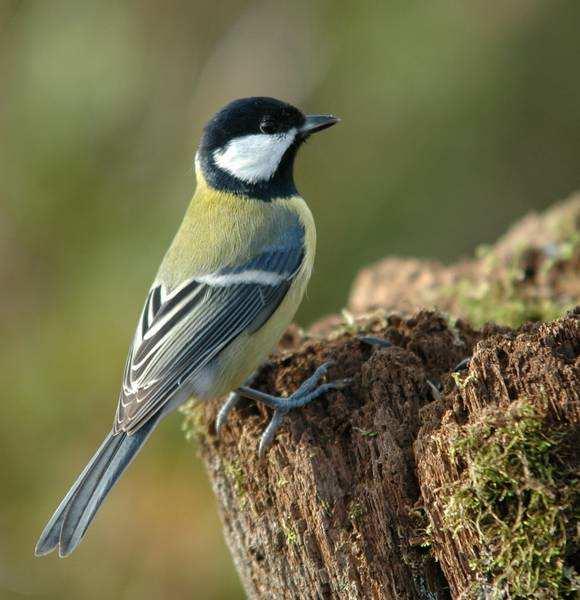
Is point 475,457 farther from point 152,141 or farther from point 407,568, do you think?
point 152,141

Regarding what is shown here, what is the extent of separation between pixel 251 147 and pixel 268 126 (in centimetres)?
10

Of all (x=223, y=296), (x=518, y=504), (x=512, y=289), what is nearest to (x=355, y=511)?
(x=518, y=504)

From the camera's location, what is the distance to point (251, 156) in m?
3.01

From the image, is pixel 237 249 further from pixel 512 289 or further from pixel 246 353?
pixel 512 289

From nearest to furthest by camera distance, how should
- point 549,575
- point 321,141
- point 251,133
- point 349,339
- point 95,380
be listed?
point 549,575 → point 349,339 → point 251,133 → point 95,380 → point 321,141

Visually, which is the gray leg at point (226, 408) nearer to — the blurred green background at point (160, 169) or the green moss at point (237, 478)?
the green moss at point (237, 478)

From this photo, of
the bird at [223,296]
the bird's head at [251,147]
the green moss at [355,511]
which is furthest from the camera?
the bird's head at [251,147]

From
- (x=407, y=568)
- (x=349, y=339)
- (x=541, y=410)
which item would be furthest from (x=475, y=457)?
(x=349, y=339)

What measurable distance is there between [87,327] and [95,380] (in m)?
0.29

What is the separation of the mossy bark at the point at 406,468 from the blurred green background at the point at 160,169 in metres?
1.78

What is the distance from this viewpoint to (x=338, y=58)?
4910 mm

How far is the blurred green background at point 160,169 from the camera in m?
4.15

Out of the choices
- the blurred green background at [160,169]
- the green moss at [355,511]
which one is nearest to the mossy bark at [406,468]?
the green moss at [355,511]

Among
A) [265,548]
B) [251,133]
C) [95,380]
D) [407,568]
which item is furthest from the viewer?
[95,380]
